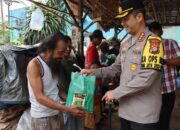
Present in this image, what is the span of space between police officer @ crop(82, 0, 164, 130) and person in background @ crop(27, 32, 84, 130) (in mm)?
417

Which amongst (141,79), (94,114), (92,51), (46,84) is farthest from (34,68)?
(92,51)

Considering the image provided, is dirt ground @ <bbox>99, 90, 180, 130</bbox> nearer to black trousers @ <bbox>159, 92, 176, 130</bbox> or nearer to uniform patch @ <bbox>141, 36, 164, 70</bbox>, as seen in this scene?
black trousers @ <bbox>159, 92, 176, 130</bbox>

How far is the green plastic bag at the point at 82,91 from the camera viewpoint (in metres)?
2.25

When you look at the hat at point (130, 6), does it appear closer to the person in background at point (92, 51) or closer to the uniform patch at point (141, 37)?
the uniform patch at point (141, 37)

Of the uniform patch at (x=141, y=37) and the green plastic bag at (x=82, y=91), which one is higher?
the uniform patch at (x=141, y=37)

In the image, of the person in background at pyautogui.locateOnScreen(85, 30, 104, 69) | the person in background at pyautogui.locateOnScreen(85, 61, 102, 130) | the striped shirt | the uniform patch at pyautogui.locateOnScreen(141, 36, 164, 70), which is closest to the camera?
the uniform patch at pyautogui.locateOnScreen(141, 36, 164, 70)

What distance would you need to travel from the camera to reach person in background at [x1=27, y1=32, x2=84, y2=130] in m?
2.23

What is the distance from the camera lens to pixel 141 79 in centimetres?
196

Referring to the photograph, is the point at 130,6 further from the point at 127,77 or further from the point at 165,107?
the point at 165,107

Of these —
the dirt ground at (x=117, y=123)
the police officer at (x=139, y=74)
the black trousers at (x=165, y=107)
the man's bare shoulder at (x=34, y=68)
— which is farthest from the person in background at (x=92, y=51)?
the police officer at (x=139, y=74)

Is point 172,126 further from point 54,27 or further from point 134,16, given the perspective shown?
point 54,27

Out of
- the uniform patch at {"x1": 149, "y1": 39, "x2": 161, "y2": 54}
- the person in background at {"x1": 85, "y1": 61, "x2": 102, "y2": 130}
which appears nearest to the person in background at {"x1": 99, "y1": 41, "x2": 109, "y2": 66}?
the person in background at {"x1": 85, "y1": 61, "x2": 102, "y2": 130}

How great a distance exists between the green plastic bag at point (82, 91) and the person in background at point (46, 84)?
0.05m

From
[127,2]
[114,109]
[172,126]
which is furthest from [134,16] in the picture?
[114,109]
